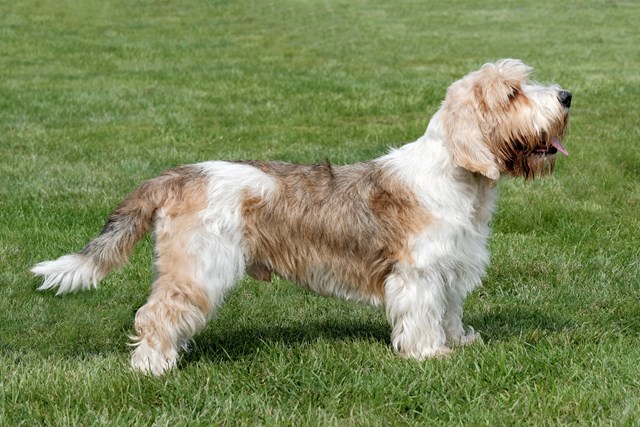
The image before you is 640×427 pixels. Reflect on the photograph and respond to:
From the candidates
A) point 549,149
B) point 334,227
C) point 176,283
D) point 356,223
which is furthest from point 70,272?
point 549,149

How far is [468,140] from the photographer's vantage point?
5055mm

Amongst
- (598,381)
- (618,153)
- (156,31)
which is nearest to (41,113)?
(618,153)

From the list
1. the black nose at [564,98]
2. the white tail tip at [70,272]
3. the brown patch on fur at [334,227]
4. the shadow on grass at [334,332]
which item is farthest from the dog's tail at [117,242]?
the black nose at [564,98]

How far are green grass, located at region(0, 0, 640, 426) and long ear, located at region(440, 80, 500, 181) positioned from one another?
1015 millimetres

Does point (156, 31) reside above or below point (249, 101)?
below

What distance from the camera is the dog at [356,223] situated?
5.04m

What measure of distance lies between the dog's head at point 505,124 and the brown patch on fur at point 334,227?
43 centimetres

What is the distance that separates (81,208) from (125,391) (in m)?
4.07

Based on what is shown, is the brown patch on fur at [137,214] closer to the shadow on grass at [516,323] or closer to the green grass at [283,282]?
the green grass at [283,282]

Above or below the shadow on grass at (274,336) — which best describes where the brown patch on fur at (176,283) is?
above

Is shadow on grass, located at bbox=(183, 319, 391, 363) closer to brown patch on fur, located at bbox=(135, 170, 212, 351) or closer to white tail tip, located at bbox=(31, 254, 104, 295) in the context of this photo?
brown patch on fur, located at bbox=(135, 170, 212, 351)

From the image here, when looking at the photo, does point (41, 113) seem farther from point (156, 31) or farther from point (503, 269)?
point (156, 31)

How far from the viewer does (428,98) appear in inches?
554

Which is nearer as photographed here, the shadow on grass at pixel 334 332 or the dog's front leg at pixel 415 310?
the dog's front leg at pixel 415 310
